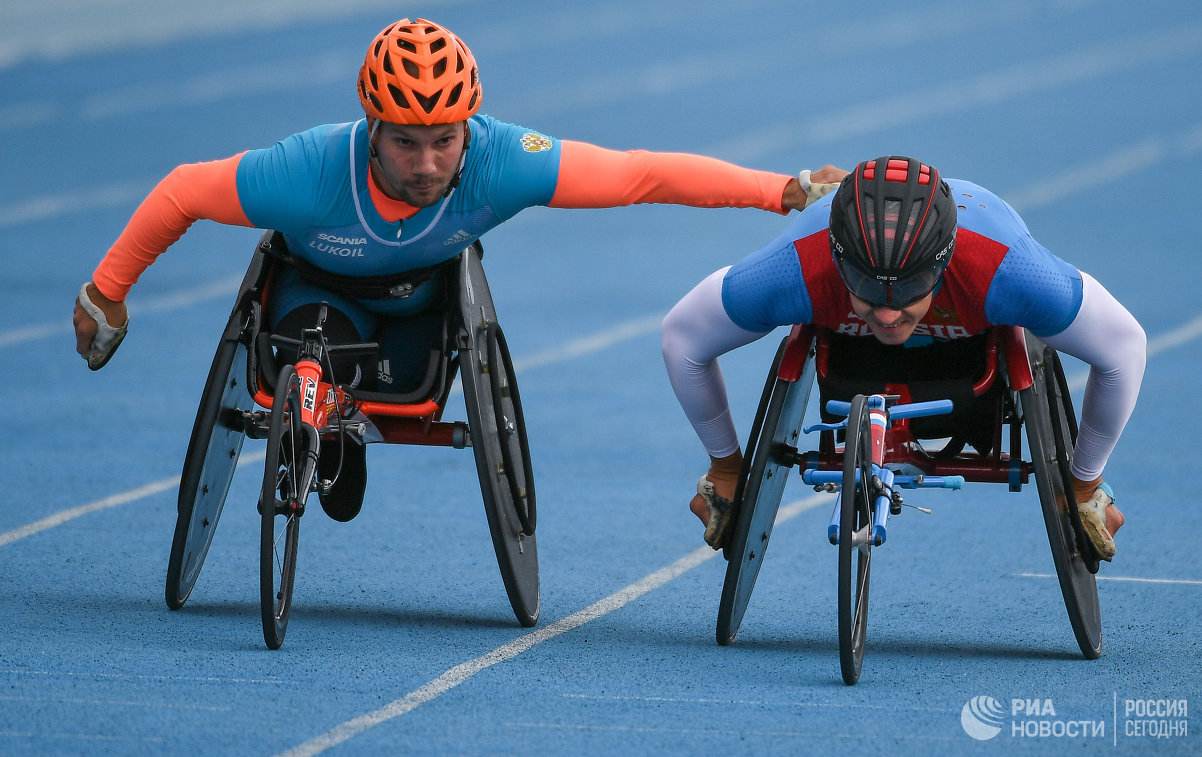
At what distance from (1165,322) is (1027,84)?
32.7 feet

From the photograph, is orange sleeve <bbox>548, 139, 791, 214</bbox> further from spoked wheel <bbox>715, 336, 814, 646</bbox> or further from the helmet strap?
spoked wheel <bbox>715, 336, 814, 646</bbox>

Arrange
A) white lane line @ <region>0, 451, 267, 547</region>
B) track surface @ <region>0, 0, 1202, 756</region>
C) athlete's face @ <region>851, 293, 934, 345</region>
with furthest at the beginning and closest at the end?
white lane line @ <region>0, 451, 267, 547</region>
athlete's face @ <region>851, 293, 934, 345</region>
track surface @ <region>0, 0, 1202, 756</region>

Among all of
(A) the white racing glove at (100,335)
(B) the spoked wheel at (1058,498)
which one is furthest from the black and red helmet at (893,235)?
(A) the white racing glove at (100,335)

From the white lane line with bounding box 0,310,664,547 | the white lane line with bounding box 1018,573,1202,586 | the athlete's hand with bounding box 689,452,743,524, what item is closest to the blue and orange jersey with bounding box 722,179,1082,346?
the athlete's hand with bounding box 689,452,743,524

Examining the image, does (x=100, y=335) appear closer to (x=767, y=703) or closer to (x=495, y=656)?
(x=495, y=656)

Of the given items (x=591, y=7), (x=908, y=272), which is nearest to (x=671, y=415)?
(x=908, y=272)

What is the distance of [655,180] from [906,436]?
3.55 feet

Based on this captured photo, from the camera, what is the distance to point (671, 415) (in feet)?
34.0

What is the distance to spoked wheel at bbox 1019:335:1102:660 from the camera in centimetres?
509

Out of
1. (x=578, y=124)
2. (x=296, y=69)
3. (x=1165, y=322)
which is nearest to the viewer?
(x=1165, y=322)

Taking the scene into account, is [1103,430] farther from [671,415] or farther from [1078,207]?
[1078,207]

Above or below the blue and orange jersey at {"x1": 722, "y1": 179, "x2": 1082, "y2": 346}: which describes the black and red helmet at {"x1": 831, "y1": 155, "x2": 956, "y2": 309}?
above

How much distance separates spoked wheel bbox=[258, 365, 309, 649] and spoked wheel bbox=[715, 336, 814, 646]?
129 centimetres

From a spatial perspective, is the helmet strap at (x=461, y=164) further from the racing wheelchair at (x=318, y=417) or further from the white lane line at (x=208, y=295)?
the white lane line at (x=208, y=295)
